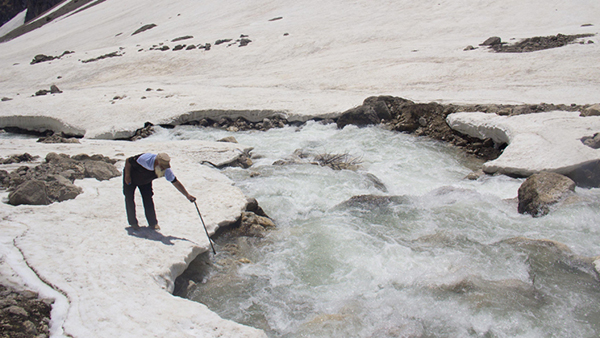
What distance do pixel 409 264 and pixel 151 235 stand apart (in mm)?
3286

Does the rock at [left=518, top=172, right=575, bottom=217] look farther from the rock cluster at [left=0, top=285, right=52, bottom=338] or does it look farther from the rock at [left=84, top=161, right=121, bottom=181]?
the rock at [left=84, top=161, right=121, bottom=181]

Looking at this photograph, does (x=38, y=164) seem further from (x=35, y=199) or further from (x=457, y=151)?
(x=457, y=151)

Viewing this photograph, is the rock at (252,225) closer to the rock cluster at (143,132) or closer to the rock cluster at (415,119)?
the rock cluster at (415,119)

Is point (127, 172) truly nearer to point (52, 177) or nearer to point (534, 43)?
point (52, 177)

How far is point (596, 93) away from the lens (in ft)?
36.6

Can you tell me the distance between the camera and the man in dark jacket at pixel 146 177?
4957 millimetres

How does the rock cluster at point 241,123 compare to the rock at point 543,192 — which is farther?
the rock cluster at point 241,123

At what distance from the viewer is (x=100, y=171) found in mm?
7363

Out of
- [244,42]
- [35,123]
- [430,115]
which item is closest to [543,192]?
[430,115]

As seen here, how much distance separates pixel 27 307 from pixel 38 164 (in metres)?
5.54

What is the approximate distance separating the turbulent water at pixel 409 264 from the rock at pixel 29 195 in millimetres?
2524

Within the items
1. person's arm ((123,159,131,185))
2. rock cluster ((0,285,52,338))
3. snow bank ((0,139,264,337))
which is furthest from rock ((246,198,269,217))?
rock cluster ((0,285,52,338))

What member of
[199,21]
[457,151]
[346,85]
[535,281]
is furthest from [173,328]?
[199,21]

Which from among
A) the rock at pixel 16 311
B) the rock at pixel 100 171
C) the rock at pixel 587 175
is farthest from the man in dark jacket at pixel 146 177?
the rock at pixel 587 175
